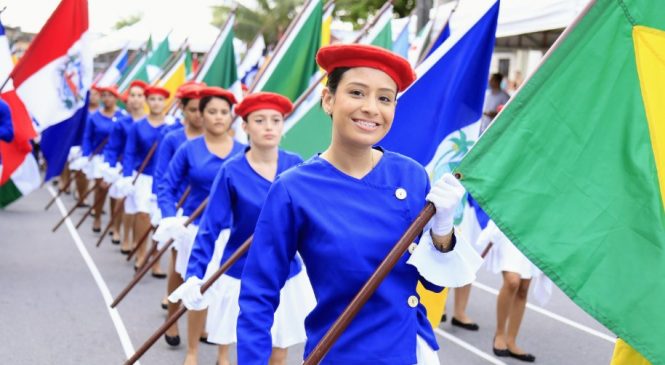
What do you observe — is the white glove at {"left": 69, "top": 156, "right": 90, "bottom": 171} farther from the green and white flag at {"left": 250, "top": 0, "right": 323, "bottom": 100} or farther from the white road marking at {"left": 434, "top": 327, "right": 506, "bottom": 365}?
the white road marking at {"left": 434, "top": 327, "right": 506, "bottom": 365}

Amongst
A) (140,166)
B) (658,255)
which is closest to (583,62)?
(658,255)

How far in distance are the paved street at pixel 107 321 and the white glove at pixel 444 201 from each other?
3947mm

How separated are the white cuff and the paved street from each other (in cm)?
388

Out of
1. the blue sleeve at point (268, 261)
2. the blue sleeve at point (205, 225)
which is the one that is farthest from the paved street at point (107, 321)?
the blue sleeve at point (268, 261)

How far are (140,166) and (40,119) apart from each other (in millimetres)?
1522

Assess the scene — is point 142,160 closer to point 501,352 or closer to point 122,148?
point 122,148

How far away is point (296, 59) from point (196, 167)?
2037 mm

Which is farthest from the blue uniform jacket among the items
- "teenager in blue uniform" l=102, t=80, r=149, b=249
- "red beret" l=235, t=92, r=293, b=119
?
"teenager in blue uniform" l=102, t=80, r=149, b=249

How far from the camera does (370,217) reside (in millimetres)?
2861

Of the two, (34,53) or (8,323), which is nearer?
(8,323)

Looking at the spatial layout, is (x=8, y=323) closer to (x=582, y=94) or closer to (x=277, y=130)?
(x=277, y=130)

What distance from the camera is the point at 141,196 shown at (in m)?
9.84

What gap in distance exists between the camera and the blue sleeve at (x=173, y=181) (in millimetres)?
6684

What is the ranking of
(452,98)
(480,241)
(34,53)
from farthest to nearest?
(34,53) < (480,241) < (452,98)
